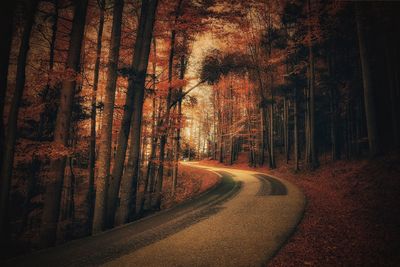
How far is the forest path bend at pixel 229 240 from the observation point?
4.23 metres

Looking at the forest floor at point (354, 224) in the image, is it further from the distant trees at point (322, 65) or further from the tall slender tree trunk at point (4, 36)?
the tall slender tree trunk at point (4, 36)

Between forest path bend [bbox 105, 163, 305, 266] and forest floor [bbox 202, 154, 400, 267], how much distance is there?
40 cm

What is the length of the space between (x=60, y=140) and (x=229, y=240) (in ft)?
21.4

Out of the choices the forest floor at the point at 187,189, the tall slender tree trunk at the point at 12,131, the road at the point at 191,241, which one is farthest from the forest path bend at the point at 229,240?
the tall slender tree trunk at the point at 12,131

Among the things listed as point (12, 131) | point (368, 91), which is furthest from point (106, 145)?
point (368, 91)

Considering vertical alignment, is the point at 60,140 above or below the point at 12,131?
below

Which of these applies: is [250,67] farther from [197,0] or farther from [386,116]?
[386,116]

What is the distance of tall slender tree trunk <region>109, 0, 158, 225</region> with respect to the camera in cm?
805

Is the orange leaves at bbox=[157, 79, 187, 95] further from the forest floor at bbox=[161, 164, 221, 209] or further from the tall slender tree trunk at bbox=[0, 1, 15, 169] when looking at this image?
the forest floor at bbox=[161, 164, 221, 209]

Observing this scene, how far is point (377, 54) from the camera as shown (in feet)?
58.6

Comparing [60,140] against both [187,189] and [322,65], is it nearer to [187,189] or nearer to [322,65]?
Result: [187,189]

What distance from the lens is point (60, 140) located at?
7.23 m

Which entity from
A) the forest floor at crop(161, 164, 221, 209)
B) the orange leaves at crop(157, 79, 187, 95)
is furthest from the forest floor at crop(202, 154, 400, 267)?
the orange leaves at crop(157, 79, 187, 95)

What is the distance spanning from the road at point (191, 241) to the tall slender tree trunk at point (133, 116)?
1.54 metres
